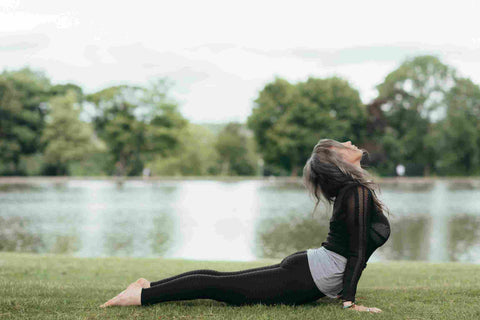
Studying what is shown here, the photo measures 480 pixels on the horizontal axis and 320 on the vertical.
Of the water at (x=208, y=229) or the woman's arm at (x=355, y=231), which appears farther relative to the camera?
the water at (x=208, y=229)

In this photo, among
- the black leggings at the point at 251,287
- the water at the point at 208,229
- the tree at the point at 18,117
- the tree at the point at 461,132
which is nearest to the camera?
the black leggings at the point at 251,287

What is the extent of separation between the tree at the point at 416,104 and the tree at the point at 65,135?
113ft

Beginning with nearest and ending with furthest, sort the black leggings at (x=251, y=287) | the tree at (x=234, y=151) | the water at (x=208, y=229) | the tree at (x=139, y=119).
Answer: the black leggings at (x=251, y=287) < the water at (x=208, y=229) < the tree at (x=139, y=119) < the tree at (x=234, y=151)

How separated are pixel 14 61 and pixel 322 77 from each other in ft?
121

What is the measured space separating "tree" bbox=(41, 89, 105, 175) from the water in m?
30.8

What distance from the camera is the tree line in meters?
59.2

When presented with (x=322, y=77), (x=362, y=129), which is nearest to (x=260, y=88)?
(x=322, y=77)

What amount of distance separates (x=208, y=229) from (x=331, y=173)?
A: 14.2 meters

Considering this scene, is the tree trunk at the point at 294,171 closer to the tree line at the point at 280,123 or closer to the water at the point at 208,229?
the tree line at the point at 280,123

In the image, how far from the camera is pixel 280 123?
204 feet

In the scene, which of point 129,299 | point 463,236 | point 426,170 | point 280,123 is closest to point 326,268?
point 129,299

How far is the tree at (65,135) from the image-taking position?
5744cm

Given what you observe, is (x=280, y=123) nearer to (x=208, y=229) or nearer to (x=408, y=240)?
(x=208, y=229)

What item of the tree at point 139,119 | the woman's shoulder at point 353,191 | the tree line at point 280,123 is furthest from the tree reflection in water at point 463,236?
the tree at point 139,119
